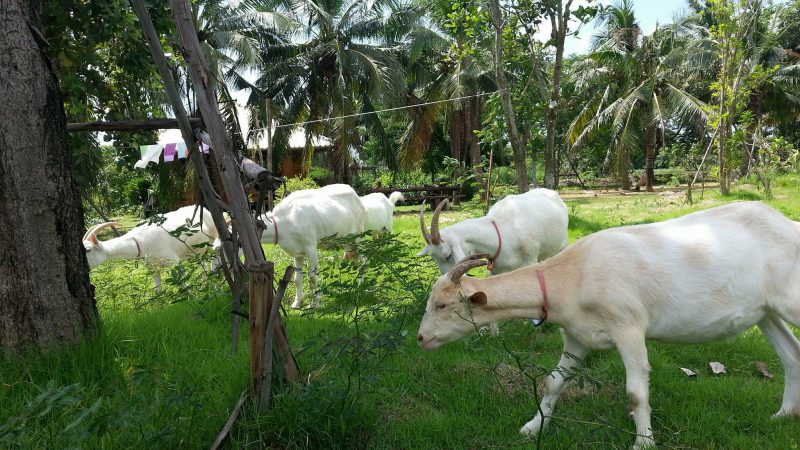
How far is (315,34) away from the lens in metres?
25.0

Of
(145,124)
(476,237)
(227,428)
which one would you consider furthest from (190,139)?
(476,237)

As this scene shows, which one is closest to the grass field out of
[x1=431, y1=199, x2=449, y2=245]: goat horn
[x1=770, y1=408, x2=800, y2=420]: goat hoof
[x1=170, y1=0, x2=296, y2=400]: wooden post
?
[x1=770, y1=408, x2=800, y2=420]: goat hoof

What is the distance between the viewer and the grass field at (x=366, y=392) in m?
2.80

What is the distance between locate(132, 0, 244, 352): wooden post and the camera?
2.85m

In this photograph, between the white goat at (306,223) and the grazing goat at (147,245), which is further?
the grazing goat at (147,245)

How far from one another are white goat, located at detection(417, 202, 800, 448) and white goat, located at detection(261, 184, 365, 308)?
3.62 m

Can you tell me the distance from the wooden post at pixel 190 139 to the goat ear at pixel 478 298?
1.30m

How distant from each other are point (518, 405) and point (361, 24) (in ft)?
76.7

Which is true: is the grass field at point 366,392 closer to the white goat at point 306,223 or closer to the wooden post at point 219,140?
the wooden post at point 219,140

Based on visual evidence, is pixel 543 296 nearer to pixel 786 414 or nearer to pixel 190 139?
pixel 786 414

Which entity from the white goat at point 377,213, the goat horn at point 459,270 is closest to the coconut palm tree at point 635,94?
the white goat at point 377,213

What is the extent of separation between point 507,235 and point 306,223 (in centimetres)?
273

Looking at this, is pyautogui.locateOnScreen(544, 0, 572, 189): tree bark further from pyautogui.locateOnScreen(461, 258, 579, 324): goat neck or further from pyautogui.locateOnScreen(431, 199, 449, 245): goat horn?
pyautogui.locateOnScreen(461, 258, 579, 324): goat neck

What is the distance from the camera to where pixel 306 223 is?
25.3 feet
